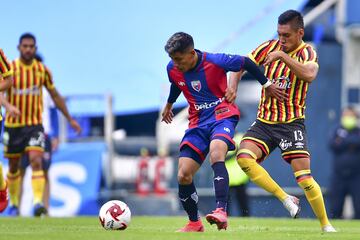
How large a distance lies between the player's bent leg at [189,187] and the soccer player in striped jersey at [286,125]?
88 centimetres

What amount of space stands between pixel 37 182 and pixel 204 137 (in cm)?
488

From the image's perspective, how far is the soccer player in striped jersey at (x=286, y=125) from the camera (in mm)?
11562

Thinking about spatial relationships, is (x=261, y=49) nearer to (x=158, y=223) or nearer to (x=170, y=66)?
(x=170, y=66)

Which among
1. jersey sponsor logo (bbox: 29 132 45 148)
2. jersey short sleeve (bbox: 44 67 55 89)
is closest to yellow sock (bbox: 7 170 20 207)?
jersey sponsor logo (bbox: 29 132 45 148)

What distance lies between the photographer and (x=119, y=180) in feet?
66.8

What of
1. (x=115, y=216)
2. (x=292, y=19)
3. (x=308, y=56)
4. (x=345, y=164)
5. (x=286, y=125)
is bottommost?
(x=115, y=216)

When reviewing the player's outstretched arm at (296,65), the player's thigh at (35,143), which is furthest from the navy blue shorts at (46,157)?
the player's outstretched arm at (296,65)

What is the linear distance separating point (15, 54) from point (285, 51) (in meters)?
9.74

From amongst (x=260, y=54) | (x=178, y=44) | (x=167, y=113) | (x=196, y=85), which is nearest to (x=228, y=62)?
(x=196, y=85)

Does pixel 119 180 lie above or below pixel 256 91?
below

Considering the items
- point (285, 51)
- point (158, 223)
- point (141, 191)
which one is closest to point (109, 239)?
point (285, 51)

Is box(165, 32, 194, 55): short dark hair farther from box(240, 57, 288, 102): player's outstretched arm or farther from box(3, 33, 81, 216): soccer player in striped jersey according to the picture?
box(3, 33, 81, 216): soccer player in striped jersey

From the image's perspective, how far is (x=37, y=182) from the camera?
15.4 meters

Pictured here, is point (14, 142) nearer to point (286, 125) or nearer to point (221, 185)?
point (286, 125)
